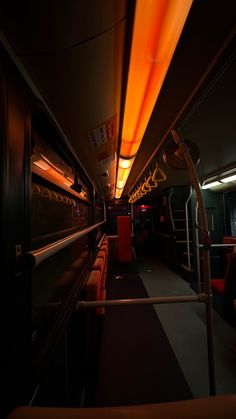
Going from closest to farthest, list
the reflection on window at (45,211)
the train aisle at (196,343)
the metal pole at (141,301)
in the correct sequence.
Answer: the reflection on window at (45,211), the metal pole at (141,301), the train aisle at (196,343)

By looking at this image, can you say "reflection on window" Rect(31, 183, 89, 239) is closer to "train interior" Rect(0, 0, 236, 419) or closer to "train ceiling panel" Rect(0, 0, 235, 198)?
"train interior" Rect(0, 0, 236, 419)

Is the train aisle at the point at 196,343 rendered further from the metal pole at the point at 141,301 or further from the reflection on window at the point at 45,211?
the reflection on window at the point at 45,211

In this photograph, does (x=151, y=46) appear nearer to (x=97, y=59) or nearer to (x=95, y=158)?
(x=97, y=59)

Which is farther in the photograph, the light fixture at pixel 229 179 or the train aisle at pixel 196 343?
the light fixture at pixel 229 179

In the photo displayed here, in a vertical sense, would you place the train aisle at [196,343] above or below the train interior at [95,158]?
below

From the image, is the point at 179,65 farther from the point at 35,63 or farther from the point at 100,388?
the point at 100,388

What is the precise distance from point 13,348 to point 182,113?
4.61ft

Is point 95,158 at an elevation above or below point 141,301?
above

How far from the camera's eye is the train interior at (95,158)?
487 mm

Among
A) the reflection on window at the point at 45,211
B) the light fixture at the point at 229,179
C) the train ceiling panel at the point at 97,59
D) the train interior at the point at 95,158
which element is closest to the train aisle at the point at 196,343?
the train interior at the point at 95,158

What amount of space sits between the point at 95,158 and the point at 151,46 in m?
1.12

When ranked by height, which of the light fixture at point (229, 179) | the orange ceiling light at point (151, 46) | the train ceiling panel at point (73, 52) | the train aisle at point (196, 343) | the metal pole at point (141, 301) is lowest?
the train aisle at point (196, 343)

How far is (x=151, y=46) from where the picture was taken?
0.63 m

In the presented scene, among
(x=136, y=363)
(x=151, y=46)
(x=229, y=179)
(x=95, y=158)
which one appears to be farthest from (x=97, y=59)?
(x=229, y=179)
